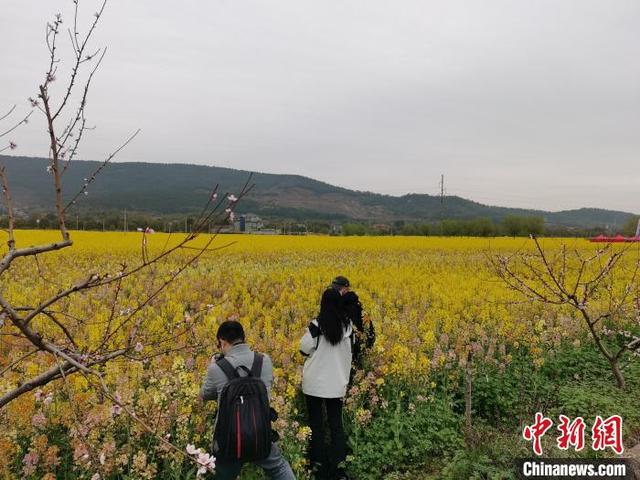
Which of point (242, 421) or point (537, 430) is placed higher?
point (242, 421)

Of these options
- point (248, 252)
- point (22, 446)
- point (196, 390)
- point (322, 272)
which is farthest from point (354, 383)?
point (248, 252)

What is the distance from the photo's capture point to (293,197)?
612 feet

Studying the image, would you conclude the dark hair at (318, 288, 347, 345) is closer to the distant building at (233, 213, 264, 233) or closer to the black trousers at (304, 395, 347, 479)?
the black trousers at (304, 395, 347, 479)

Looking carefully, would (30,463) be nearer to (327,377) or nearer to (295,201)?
(327,377)

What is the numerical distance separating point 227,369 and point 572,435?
3815 mm

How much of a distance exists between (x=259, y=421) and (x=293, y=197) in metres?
185

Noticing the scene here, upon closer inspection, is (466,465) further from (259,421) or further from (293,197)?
(293,197)

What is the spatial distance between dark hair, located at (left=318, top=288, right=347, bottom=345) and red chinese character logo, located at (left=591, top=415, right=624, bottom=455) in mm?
2649

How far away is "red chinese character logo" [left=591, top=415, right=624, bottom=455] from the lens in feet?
14.7

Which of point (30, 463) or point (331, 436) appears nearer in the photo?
point (30, 463)

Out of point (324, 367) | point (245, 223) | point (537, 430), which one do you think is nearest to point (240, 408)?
point (324, 367)

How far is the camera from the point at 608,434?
4715 millimetres

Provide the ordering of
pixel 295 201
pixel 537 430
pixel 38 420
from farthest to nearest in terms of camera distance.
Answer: pixel 295 201 < pixel 537 430 < pixel 38 420

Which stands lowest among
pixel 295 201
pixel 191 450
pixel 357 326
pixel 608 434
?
pixel 608 434
